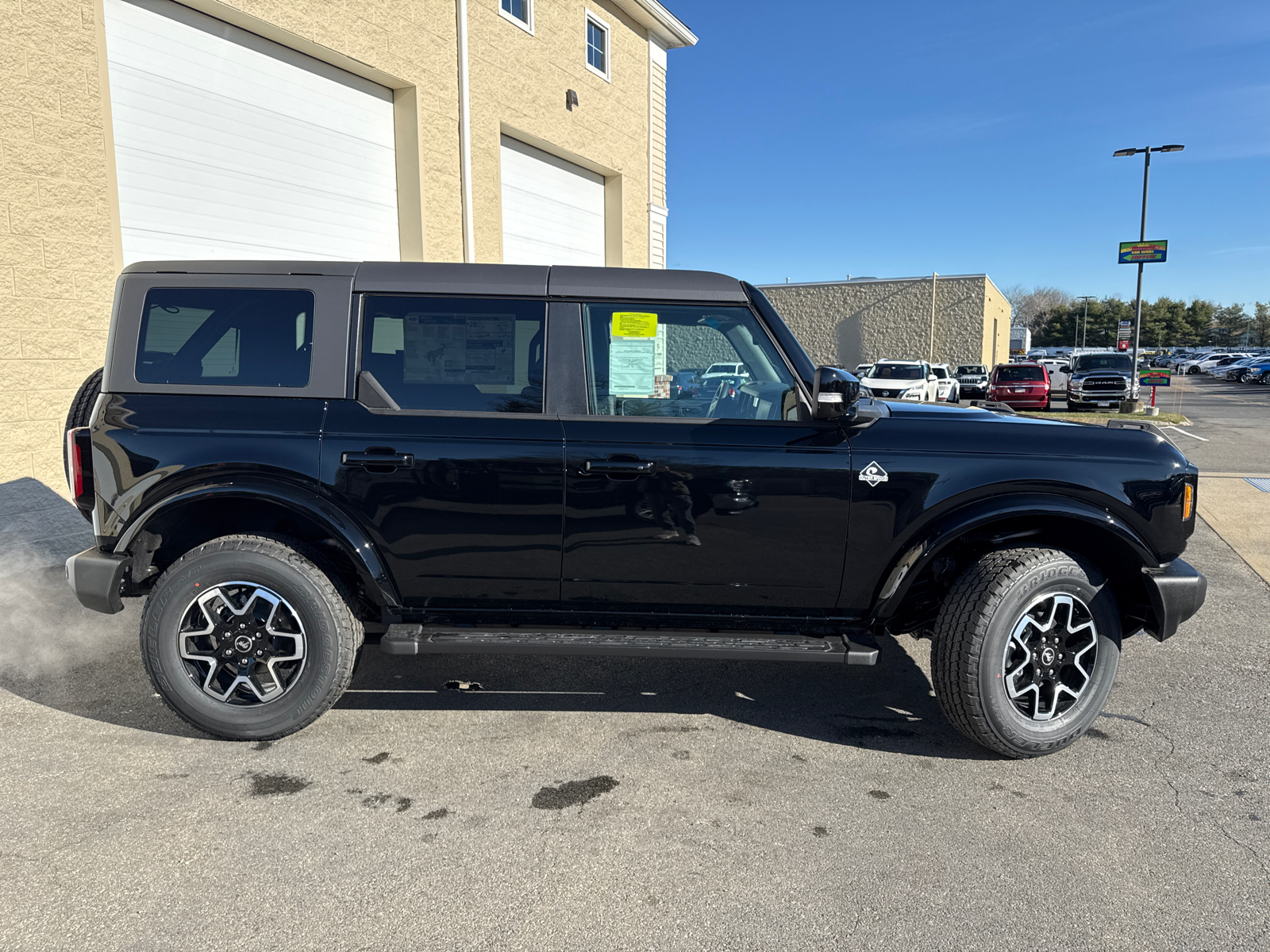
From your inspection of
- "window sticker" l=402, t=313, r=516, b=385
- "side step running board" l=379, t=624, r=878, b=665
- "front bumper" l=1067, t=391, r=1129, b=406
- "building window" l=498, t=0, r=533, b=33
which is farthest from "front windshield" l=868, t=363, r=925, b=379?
"window sticker" l=402, t=313, r=516, b=385

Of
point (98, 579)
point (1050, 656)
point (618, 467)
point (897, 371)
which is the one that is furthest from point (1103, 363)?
point (98, 579)

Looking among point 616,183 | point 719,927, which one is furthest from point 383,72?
point 719,927

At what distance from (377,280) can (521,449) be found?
3.18ft

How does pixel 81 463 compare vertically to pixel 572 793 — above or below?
above

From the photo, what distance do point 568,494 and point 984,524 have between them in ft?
5.47

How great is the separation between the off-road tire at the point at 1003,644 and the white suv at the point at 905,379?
66.2ft

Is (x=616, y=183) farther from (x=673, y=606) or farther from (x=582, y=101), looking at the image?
(x=673, y=606)

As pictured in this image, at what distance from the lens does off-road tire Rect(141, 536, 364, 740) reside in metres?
3.38

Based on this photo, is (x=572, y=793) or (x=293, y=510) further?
(x=293, y=510)

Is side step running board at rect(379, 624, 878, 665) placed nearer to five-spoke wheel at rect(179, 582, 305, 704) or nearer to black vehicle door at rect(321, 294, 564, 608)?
black vehicle door at rect(321, 294, 564, 608)

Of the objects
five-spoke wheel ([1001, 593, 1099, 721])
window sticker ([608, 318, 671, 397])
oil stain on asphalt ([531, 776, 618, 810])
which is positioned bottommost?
oil stain on asphalt ([531, 776, 618, 810])

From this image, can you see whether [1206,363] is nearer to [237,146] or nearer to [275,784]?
[237,146]

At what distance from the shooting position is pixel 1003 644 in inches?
130

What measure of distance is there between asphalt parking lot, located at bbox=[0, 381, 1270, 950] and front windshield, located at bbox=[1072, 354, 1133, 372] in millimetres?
26344
